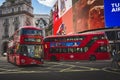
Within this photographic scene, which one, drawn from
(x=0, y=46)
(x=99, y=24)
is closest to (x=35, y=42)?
(x=99, y=24)

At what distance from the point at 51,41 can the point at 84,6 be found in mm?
23253

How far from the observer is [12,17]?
10225 centimetres

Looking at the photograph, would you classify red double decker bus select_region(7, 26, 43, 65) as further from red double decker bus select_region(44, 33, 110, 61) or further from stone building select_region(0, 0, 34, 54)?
stone building select_region(0, 0, 34, 54)

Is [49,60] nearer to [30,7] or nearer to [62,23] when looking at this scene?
[62,23]

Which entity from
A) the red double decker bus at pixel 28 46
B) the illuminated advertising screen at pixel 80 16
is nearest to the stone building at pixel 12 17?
the illuminated advertising screen at pixel 80 16

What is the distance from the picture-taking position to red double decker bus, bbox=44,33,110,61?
41844 mm

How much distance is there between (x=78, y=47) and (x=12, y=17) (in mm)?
62684

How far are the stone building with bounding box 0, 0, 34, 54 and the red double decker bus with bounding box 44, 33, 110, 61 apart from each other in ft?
181

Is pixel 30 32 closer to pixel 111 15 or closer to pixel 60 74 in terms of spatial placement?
pixel 60 74

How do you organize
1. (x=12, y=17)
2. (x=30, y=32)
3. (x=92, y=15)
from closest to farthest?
1. (x=30, y=32)
2. (x=92, y=15)
3. (x=12, y=17)

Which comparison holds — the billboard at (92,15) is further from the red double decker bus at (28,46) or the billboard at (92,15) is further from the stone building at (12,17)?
the red double decker bus at (28,46)

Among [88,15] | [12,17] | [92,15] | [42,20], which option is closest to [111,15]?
[92,15]

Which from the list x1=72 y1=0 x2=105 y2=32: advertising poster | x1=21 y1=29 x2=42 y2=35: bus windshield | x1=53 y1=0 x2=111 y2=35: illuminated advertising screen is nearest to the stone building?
x1=53 y1=0 x2=111 y2=35: illuminated advertising screen

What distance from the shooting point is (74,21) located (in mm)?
71000
